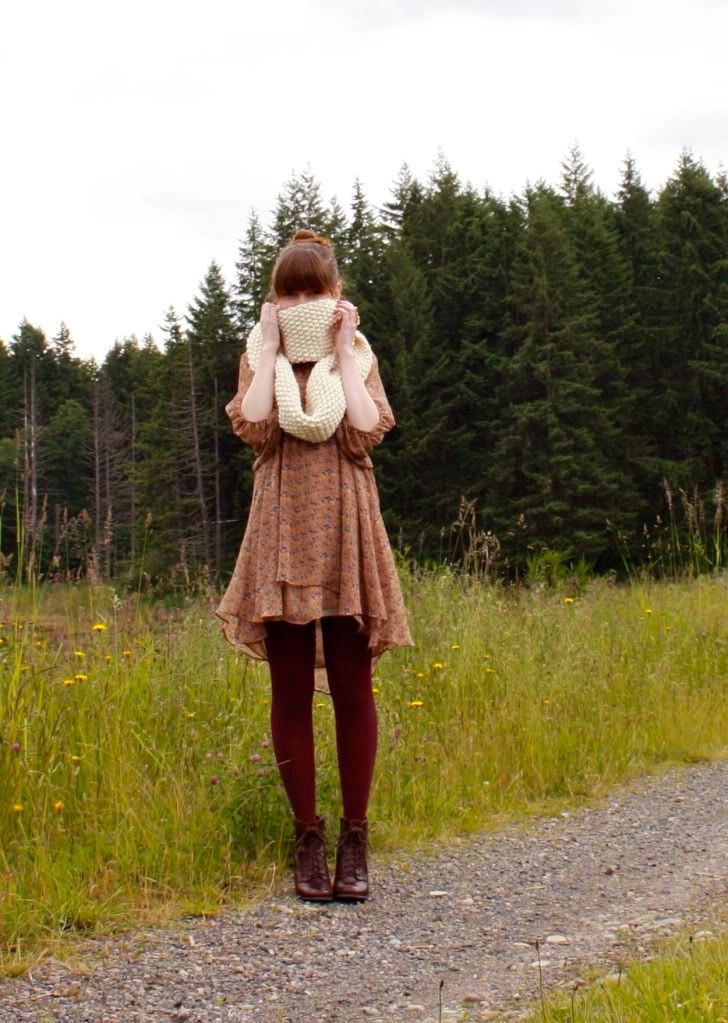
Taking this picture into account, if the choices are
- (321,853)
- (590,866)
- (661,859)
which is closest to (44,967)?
(321,853)

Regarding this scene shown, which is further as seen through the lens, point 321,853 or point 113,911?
point 321,853

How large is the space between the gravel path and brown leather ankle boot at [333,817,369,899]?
5 cm

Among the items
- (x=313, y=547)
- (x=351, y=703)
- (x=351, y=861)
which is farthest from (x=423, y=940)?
(x=313, y=547)

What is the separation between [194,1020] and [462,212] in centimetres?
4980

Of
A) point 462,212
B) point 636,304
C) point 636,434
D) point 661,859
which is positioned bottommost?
point 661,859

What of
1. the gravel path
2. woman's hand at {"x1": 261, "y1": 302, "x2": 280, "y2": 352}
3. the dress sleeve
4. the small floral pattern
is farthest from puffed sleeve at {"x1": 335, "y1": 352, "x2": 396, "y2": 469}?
the gravel path

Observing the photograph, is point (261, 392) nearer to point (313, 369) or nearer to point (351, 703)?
point (313, 369)

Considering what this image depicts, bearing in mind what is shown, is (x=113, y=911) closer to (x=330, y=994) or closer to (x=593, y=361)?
(x=330, y=994)

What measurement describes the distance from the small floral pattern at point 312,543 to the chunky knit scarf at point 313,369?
67 mm

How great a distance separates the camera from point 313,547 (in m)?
3.56

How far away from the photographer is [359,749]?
3.70m

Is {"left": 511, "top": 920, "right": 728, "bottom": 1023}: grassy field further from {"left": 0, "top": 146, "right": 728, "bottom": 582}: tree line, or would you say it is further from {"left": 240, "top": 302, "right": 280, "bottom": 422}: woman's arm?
{"left": 0, "top": 146, "right": 728, "bottom": 582}: tree line

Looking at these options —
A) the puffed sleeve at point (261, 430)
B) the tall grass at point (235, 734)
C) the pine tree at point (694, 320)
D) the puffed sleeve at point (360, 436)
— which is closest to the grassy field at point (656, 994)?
the tall grass at point (235, 734)

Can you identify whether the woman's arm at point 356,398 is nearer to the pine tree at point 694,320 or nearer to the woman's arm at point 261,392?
the woman's arm at point 261,392
